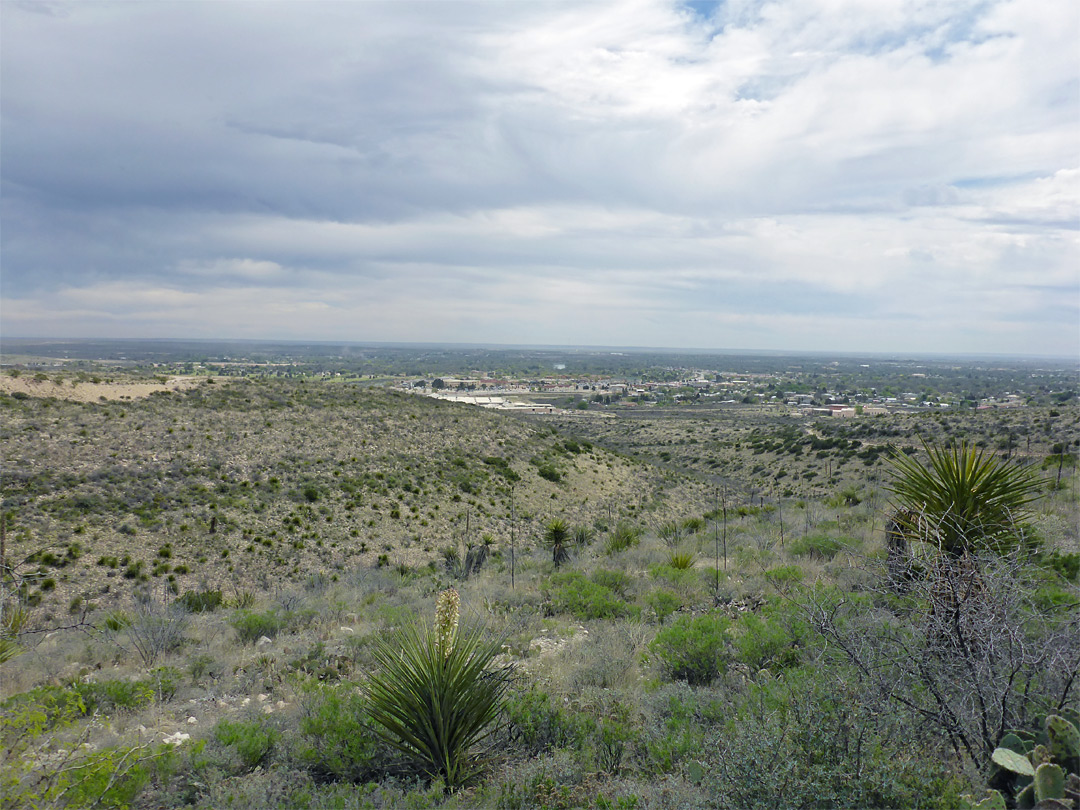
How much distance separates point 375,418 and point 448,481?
8297 mm

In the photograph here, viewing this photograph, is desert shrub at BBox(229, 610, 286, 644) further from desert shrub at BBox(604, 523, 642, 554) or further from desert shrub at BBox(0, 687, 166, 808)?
desert shrub at BBox(604, 523, 642, 554)

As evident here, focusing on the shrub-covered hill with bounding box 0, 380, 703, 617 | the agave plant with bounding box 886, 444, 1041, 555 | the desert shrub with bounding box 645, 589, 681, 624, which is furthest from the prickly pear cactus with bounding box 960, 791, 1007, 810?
the shrub-covered hill with bounding box 0, 380, 703, 617

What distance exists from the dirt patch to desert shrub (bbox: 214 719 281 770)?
91.0 ft

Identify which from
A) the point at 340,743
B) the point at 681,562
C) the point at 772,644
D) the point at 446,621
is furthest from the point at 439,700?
the point at 681,562

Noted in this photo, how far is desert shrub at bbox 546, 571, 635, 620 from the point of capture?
27.3 ft

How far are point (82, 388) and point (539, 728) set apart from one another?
32.2m

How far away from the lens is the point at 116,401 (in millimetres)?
26188

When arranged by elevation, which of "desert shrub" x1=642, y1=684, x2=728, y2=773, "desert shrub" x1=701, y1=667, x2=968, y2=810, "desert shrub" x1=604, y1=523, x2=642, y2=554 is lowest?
"desert shrub" x1=604, y1=523, x2=642, y2=554

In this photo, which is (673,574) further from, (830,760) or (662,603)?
(830,760)

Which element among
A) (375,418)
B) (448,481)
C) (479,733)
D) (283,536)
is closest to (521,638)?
(479,733)

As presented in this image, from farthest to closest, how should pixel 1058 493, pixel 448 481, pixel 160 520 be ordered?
pixel 448 481
pixel 160 520
pixel 1058 493

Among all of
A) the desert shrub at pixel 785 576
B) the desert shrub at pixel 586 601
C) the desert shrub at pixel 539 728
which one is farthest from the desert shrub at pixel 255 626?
the desert shrub at pixel 785 576

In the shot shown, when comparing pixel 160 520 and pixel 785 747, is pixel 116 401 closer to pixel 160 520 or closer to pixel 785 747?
pixel 160 520

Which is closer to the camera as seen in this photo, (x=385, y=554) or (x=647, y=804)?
(x=647, y=804)
